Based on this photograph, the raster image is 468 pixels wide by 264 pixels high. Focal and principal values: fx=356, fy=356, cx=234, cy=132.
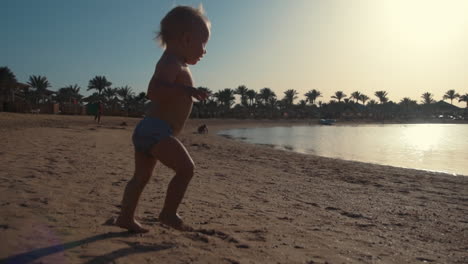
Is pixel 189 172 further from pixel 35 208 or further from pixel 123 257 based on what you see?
pixel 35 208

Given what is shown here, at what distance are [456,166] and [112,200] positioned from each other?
12.4m

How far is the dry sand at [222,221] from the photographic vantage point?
94.3 inches

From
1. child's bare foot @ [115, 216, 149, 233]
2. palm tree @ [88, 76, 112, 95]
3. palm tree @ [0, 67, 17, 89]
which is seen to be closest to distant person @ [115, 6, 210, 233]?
child's bare foot @ [115, 216, 149, 233]

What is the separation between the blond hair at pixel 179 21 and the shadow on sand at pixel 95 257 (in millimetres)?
1578

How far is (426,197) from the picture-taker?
19.6ft

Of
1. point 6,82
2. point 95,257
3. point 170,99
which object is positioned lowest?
point 95,257

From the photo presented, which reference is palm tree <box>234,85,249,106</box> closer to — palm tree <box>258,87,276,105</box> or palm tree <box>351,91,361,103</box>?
palm tree <box>258,87,276,105</box>

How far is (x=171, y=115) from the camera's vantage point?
2.69 metres

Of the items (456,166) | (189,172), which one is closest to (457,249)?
(189,172)

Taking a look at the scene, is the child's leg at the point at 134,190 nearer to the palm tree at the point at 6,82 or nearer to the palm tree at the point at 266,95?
the palm tree at the point at 6,82

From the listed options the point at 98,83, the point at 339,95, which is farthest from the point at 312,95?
the point at 98,83

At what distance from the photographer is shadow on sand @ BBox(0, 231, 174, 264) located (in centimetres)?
Answer: 206

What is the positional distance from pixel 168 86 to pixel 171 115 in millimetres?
223

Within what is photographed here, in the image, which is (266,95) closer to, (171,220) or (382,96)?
(382,96)
